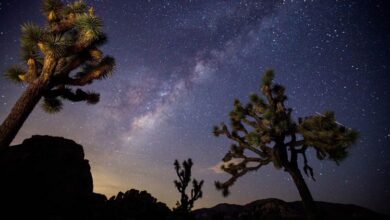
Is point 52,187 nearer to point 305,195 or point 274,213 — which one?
point 305,195

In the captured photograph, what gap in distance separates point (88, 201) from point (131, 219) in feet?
6.28

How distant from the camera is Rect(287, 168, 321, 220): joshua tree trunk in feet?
25.9

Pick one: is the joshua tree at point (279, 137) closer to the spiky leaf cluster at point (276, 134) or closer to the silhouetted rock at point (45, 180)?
the spiky leaf cluster at point (276, 134)

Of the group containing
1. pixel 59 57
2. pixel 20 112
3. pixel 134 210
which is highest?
pixel 59 57

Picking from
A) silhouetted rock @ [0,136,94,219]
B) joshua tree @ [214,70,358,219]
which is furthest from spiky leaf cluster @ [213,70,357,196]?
silhouetted rock @ [0,136,94,219]

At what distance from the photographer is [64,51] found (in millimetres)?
6910

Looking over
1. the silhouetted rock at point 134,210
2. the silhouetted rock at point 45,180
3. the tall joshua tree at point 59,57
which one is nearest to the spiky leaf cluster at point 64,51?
the tall joshua tree at point 59,57

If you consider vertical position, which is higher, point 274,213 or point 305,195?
point 274,213

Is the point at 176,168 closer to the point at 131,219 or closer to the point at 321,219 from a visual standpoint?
the point at 131,219

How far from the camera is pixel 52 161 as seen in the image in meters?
7.76

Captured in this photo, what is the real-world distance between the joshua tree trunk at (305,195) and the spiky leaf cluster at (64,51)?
7669 mm

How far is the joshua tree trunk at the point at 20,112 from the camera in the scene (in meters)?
5.77

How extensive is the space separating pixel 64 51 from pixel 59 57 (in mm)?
231

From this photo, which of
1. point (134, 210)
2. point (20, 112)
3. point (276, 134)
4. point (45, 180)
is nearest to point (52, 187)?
point (45, 180)
